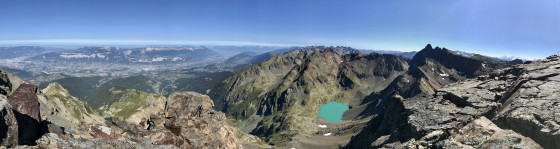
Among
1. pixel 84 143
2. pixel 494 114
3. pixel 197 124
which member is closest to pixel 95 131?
pixel 84 143

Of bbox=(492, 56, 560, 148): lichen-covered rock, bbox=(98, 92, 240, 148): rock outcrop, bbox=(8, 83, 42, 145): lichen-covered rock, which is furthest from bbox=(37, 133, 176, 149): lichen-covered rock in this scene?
bbox=(492, 56, 560, 148): lichen-covered rock

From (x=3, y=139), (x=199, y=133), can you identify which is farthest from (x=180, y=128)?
(x=3, y=139)

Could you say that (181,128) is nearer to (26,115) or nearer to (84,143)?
(84,143)

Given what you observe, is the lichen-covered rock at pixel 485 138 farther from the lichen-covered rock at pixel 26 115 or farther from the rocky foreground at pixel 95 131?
the lichen-covered rock at pixel 26 115

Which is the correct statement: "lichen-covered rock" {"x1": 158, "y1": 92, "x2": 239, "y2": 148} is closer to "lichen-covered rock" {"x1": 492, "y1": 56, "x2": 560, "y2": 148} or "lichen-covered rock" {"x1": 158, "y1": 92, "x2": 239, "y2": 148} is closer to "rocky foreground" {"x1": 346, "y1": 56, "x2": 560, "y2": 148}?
"rocky foreground" {"x1": 346, "y1": 56, "x2": 560, "y2": 148}

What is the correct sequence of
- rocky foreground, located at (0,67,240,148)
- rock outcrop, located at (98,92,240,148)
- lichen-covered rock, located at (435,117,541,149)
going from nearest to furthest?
lichen-covered rock, located at (435,117,541,149), rocky foreground, located at (0,67,240,148), rock outcrop, located at (98,92,240,148)

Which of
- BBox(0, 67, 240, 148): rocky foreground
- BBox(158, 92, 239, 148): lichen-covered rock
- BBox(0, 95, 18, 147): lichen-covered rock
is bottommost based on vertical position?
BBox(158, 92, 239, 148): lichen-covered rock
